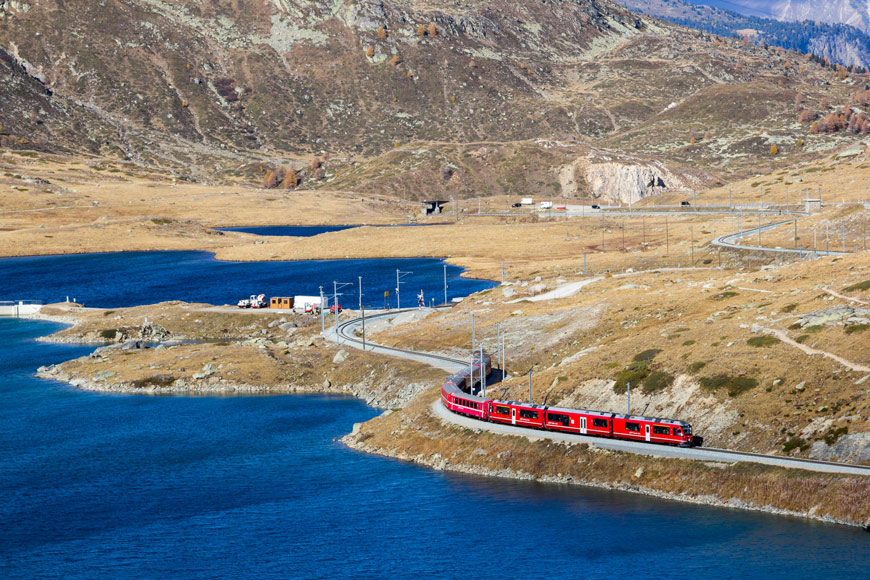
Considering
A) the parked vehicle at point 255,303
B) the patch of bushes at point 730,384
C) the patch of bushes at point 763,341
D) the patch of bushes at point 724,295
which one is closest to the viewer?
the patch of bushes at point 730,384

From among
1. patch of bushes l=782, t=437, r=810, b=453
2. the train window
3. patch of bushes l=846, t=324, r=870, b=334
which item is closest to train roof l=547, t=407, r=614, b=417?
the train window

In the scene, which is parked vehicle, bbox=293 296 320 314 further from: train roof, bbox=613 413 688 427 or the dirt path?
train roof, bbox=613 413 688 427

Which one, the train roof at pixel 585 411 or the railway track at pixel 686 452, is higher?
the train roof at pixel 585 411

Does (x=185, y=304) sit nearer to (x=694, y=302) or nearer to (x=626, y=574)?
(x=694, y=302)

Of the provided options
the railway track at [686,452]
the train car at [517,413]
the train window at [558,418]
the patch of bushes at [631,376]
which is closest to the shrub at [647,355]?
the patch of bushes at [631,376]

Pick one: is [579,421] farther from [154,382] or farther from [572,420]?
[154,382]

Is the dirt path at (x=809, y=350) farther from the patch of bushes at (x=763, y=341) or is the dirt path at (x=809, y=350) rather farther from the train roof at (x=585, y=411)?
the train roof at (x=585, y=411)
